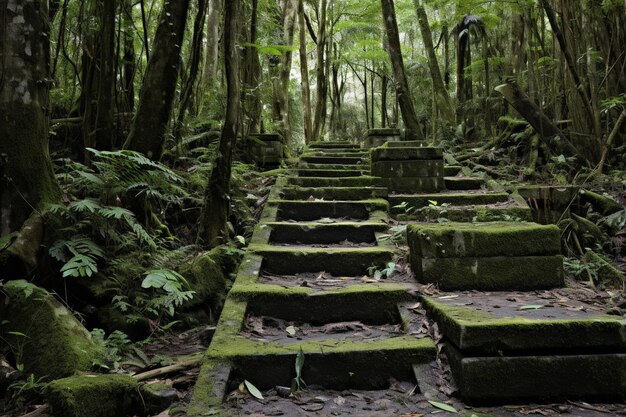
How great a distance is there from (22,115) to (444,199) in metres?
4.65

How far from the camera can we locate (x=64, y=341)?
2625 millimetres

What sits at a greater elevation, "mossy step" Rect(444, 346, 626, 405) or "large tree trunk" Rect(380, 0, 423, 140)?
"large tree trunk" Rect(380, 0, 423, 140)

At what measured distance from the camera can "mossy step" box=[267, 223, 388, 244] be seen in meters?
4.88

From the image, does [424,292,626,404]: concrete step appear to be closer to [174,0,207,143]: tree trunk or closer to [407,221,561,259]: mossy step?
[407,221,561,259]: mossy step

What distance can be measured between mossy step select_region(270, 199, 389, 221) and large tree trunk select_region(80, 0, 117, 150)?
6.91 ft

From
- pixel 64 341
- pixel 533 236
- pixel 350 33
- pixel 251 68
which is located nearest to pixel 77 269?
pixel 64 341

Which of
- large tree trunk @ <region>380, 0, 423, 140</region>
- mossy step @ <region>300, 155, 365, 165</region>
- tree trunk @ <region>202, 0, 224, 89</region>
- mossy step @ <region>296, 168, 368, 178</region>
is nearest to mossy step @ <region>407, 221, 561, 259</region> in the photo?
mossy step @ <region>296, 168, 368, 178</region>

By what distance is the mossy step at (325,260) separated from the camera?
13.7 ft

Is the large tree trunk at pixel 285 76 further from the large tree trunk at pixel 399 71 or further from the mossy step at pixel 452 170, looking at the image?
the mossy step at pixel 452 170

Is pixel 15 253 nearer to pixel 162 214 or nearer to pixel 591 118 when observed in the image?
pixel 162 214

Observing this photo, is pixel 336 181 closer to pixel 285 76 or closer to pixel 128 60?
pixel 128 60

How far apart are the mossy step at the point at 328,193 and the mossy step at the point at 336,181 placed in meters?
0.42

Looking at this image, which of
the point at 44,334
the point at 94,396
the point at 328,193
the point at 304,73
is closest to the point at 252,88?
the point at 328,193

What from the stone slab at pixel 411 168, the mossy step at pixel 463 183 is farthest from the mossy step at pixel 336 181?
the mossy step at pixel 463 183
